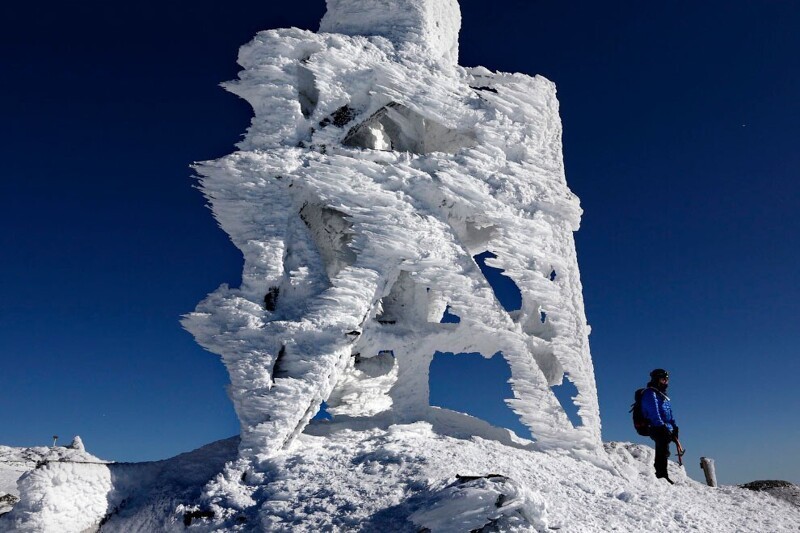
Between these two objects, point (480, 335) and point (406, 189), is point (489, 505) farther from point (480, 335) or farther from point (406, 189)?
point (406, 189)

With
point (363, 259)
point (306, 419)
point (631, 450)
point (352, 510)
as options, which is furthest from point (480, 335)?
point (631, 450)

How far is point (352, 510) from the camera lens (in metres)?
8.60

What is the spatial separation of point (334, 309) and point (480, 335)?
9.80 feet

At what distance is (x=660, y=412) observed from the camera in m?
11.7

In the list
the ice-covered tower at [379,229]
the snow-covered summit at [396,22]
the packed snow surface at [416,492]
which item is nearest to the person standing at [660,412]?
the packed snow surface at [416,492]

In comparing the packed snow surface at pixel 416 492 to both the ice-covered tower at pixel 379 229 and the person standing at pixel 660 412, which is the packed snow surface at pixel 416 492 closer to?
the person standing at pixel 660 412

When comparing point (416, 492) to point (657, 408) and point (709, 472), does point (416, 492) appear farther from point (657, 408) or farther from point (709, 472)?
point (709, 472)

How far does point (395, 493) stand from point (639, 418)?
222 inches

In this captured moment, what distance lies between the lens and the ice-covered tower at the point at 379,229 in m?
11.2

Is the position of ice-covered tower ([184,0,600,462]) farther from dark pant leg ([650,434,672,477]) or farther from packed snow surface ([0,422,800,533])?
dark pant leg ([650,434,672,477])

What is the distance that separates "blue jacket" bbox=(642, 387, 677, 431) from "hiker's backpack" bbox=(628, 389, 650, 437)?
0.08 metres

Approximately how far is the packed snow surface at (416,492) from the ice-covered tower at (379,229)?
933mm

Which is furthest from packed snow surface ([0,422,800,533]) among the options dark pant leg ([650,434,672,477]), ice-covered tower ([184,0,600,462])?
ice-covered tower ([184,0,600,462])

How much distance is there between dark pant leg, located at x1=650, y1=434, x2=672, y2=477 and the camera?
39.2ft
